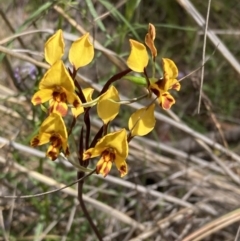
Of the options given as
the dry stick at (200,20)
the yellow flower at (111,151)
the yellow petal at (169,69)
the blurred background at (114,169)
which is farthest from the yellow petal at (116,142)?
the dry stick at (200,20)

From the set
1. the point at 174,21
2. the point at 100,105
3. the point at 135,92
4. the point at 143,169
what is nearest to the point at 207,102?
the point at 135,92

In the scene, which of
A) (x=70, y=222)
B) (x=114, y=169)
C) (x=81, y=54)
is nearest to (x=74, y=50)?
(x=81, y=54)

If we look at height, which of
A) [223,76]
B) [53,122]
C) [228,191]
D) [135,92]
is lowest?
[228,191]

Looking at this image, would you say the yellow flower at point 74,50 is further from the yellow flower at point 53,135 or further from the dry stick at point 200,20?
the dry stick at point 200,20

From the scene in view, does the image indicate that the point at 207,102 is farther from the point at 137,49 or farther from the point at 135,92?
the point at 137,49

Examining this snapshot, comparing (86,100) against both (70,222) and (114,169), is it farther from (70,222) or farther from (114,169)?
(114,169)

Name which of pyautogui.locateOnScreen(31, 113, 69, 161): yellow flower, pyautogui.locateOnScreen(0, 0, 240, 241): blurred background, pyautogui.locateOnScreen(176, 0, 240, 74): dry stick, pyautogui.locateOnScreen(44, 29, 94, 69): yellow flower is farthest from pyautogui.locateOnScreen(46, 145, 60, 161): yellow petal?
pyautogui.locateOnScreen(176, 0, 240, 74): dry stick
